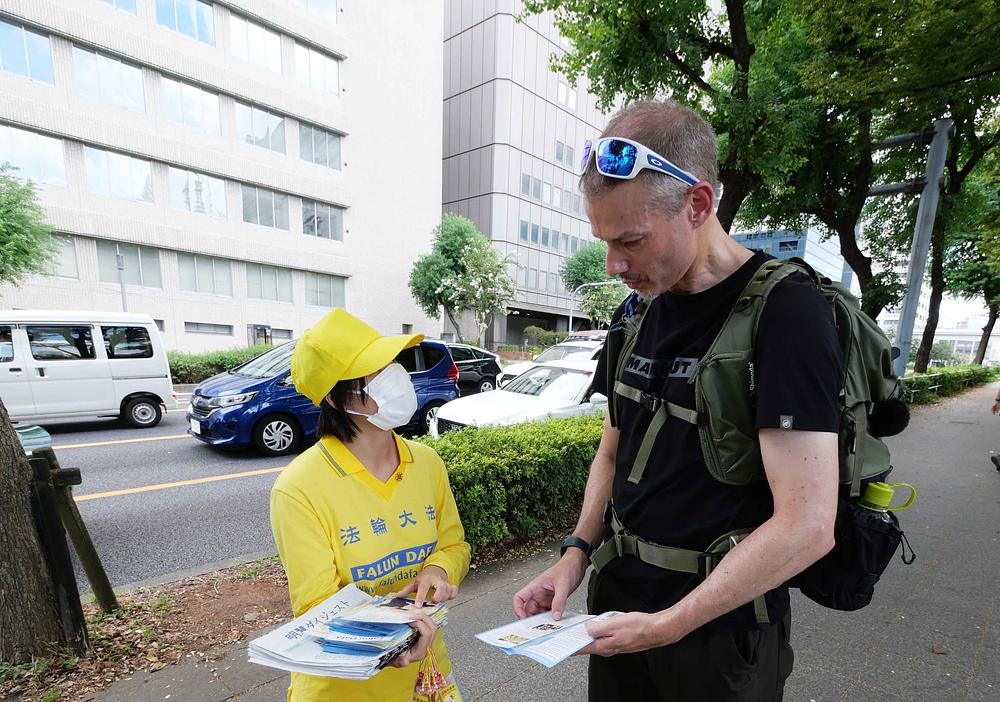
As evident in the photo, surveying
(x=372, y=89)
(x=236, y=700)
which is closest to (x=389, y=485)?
(x=236, y=700)

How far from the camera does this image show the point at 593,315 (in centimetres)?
3903

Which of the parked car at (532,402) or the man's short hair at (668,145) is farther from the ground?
the man's short hair at (668,145)

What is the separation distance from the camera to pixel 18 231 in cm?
1366

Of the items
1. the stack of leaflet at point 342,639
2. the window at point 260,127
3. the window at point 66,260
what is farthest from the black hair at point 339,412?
the window at point 260,127

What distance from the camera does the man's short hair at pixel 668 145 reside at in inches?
43.5

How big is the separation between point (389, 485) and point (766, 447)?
3.75 ft

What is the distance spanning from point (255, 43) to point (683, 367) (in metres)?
27.4

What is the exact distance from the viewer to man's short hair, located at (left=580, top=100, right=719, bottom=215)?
111 centimetres

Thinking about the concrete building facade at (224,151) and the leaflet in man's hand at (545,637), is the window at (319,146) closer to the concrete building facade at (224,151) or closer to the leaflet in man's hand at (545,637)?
the concrete building facade at (224,151)

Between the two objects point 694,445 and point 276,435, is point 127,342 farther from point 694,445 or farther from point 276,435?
point 694,445

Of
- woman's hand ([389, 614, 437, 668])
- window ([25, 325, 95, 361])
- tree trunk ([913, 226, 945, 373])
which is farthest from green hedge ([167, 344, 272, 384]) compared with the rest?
tree trunk ([913, 226, 945, 373])

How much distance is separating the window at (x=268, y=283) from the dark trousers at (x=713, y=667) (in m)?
24.8

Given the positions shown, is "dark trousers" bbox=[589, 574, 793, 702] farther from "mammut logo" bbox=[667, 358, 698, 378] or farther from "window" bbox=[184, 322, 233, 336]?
"window" bbox=[184, 322, 233, 336]

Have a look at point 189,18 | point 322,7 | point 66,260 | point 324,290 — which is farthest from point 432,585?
point 322,7
